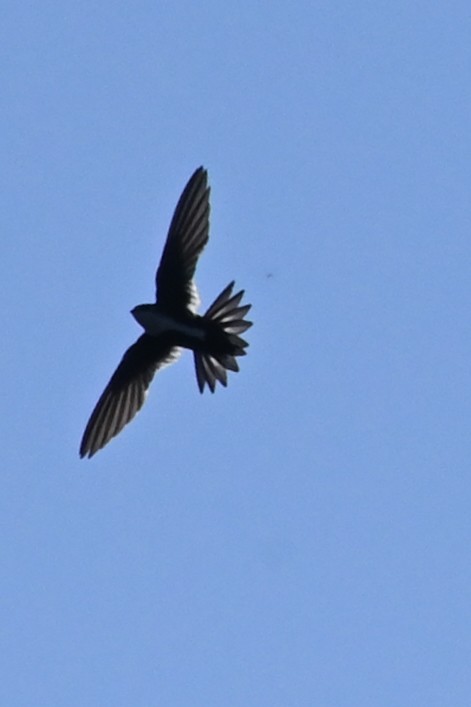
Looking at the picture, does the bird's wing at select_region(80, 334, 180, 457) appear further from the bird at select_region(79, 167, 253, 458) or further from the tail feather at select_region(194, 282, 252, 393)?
the tail feather at select_region(194, 282, 252, 393)

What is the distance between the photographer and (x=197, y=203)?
11.6 metres

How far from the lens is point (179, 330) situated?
37.9ft

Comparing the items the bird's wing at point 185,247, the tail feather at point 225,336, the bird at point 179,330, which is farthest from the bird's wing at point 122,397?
the tail feather at point 225,336

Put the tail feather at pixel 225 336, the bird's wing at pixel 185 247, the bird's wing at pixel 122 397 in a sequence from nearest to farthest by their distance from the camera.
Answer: the tail feather at pixel 225 336, the bird's wing at pixel 185 247, the bird's wing at pixel 122 397

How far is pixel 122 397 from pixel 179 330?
2.94 feet

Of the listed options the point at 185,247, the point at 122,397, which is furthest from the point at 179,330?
the point at 122,397

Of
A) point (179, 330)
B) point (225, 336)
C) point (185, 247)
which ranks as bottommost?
point (225, 336)

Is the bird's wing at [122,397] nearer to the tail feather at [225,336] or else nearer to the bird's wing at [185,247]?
the bird's wing at [185,247]

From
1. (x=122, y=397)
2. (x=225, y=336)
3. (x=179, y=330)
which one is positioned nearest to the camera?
(x=225, y=336)

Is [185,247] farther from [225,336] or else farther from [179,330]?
[225,336]

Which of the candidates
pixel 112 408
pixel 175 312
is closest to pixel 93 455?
pixel 112 408

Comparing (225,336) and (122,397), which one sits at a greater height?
(122,397)

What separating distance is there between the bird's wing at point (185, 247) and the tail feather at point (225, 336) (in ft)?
1.46

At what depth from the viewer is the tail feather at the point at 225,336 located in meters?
11.1
